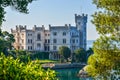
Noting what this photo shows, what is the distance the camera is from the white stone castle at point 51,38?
310 feet

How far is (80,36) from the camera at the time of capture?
320 ft

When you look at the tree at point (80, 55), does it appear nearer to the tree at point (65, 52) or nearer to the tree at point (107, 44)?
the tree at point (65, 52)

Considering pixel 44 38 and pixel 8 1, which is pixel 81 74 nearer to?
pixel 44 38

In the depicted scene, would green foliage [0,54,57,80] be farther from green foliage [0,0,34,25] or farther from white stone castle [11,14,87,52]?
white stone castle [11,14,87,52]

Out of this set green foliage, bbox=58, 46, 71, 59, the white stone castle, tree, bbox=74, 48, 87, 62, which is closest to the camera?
tree, bbox=74, 48, 87, 62

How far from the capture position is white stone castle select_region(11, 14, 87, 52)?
9444 cm

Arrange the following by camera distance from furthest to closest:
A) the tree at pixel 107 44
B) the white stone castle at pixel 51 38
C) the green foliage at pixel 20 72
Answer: the white stone castle at pixel 51 38 → the tree at pixel 107 44 → the green foliage at pixel 20 72

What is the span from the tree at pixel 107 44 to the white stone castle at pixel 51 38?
8030 centimetres

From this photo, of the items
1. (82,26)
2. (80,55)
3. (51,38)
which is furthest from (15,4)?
(82,26)

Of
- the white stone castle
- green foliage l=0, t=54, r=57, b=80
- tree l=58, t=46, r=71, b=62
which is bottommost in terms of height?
green foliage l=0, t=54, r=57, b=80

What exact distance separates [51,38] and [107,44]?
82570 millimetres

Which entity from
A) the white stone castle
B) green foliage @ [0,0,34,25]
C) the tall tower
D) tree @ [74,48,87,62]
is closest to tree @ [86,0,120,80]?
green foliage @ [0,0,34,25]

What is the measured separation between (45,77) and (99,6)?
287 inches

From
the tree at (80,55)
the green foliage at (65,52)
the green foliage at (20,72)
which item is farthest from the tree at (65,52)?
the green foliage at (20,72)
